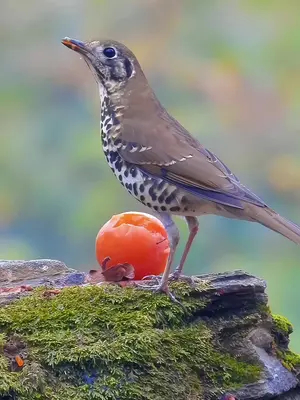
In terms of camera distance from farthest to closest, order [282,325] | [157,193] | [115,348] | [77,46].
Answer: [77,46], [157,193], [282,325], [115,348]

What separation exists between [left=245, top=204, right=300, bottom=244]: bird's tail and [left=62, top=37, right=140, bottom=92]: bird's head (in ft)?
2.74

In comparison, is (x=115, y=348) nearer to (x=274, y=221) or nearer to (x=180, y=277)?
(x=180, y=277)

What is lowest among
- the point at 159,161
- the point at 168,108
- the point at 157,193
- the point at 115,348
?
the point at 115,348

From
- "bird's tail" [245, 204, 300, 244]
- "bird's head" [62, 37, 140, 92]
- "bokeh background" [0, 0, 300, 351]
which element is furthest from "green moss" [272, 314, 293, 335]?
"bokeh background" [0, 0, 300, 351]

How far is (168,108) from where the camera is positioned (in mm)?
7238

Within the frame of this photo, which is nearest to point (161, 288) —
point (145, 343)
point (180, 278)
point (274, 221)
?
point (180, 278)

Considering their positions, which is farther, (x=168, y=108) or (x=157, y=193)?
(x=168, y=108)

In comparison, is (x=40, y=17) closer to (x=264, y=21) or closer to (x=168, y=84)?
(x=168, y=84)

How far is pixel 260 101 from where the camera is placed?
770 cm

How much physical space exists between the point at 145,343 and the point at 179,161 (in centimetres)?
90

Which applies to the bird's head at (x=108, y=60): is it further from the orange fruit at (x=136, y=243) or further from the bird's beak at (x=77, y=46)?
the orange fruit at (x=136, y=243)

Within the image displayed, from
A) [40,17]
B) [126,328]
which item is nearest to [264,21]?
[40,17]

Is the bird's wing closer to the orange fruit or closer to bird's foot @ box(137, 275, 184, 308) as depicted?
the orange fruit

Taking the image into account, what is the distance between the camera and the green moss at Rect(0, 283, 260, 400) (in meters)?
2.88
